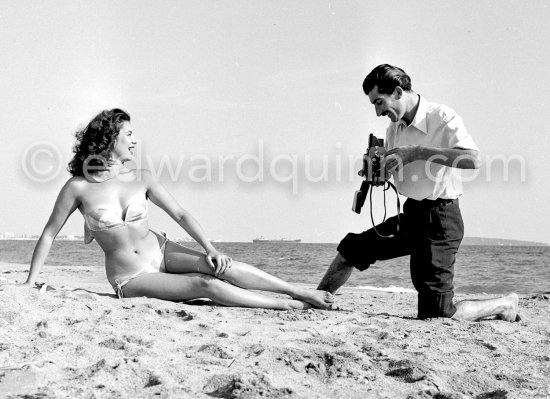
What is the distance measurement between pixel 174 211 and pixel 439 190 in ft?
6.41

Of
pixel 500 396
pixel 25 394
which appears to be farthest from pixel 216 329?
pixel 500 396

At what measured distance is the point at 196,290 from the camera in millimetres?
4164

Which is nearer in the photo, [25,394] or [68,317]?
[25,394]

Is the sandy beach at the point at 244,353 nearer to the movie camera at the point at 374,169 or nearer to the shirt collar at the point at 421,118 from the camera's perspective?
the movie camera at the point at 374,169

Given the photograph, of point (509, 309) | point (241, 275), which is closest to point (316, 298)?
point (241, 275)

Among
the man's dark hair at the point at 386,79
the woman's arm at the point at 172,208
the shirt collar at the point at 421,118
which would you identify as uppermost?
the man's dark hair at the point at 386,79

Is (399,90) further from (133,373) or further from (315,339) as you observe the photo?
(133,373)

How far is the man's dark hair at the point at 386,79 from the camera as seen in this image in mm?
4000

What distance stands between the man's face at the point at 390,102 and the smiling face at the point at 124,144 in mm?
1820

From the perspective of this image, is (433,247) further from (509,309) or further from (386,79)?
(386,79)

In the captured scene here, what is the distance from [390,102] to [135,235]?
2078 mm

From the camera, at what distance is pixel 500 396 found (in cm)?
235

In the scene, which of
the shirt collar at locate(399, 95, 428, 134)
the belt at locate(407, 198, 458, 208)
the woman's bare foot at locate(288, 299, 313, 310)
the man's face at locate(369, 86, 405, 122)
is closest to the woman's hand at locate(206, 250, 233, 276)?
the woman's bare foot at locate(288, 299, 313, 310)

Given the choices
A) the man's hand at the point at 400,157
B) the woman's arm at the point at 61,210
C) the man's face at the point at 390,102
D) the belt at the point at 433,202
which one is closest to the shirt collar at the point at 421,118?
the man's face at the point at 390,102
